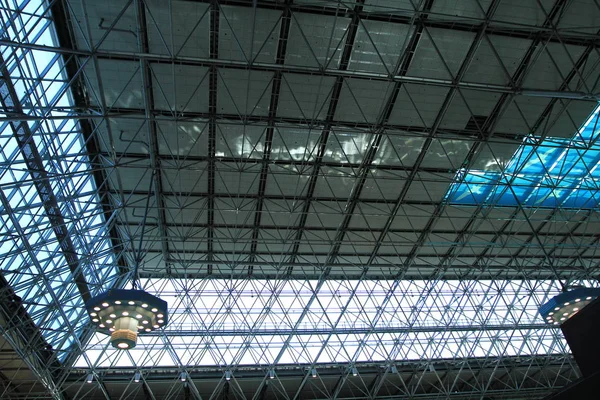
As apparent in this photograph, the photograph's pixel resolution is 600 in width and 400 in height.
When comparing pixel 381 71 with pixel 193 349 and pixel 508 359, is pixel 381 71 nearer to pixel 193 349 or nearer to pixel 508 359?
pixel 193 349

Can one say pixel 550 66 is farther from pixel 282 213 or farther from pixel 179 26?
pixel 179 26

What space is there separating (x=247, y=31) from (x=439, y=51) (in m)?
7.22

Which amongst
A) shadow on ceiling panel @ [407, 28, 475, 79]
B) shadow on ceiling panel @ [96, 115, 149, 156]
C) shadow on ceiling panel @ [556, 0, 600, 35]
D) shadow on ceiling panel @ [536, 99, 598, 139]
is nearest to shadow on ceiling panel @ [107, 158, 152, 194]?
shadow on ceiling panel @ [96, 115, 149, 156]

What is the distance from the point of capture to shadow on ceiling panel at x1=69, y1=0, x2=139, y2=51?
53.7 feet

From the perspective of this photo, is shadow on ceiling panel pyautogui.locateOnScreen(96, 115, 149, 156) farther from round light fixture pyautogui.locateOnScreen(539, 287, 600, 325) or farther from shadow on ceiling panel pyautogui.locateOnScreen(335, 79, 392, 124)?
round light fixture pyautogui.locateOnScreen(539, 287, 600, 325)

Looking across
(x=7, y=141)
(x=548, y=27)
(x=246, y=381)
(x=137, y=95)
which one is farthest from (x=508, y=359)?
(x=7, y=141)

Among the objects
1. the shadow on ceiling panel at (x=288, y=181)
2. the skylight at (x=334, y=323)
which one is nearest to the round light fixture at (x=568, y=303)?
the skylight at (x=334, y=323)

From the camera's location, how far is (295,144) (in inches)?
880

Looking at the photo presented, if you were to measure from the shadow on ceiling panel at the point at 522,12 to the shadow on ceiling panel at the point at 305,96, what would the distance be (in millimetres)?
6690

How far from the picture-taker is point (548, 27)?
1825 cm

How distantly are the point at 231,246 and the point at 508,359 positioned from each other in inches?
893

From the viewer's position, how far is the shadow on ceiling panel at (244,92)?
19141 millimetres

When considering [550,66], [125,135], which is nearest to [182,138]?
[125,135]

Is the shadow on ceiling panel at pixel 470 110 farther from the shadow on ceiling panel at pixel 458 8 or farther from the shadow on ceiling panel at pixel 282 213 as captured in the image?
the shadow on ceiling panel at pixel 282 213
